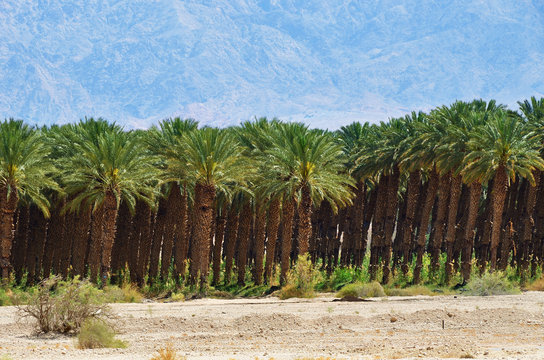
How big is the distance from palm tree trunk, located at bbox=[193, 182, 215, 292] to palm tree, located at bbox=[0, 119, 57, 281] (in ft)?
27.5

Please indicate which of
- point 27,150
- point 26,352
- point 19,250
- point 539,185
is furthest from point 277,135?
point 26,352

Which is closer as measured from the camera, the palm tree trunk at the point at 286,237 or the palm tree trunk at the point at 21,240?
the palm tree trunk at the point at 286,237

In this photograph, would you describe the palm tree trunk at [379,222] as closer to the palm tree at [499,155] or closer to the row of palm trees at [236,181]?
the row of palm trees at [236,181]

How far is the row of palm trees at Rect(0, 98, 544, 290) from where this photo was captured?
46562 mm

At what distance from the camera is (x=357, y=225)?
210ft

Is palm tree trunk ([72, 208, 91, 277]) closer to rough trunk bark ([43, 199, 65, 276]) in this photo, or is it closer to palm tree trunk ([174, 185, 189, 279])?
rough trunk bark ([43, 199, 65, 276])

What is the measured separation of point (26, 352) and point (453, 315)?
15.2m

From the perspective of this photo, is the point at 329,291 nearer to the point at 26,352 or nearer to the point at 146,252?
the point at 146,252

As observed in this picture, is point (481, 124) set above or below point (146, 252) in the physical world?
above

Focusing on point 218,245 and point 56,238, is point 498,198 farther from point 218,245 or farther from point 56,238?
point 56,238

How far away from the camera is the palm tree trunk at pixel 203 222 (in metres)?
48.7

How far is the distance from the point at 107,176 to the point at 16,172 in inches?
198

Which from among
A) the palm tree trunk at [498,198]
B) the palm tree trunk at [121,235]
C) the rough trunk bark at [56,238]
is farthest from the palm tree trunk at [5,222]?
the palm tree trunk at [498,198]

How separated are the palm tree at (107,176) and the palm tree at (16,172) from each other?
1.38 meters
